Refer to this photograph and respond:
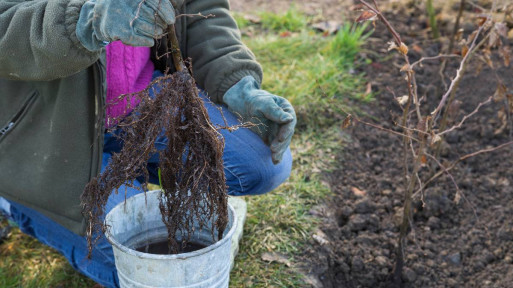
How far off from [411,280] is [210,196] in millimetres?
1116

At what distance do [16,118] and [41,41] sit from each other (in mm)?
449

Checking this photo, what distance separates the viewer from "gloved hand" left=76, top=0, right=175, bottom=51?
5.11ft

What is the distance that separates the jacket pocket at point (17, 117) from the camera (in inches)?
79.2

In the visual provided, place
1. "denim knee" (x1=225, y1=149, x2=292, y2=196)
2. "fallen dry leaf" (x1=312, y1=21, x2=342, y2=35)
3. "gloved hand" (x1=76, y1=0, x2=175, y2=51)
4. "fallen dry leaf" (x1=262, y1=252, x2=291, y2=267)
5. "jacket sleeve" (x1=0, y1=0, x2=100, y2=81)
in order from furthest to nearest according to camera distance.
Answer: "fallen dry leaf" (x1=312, y1=21, x2=342, y2=35) → "fallen dry leaf" (x1=262, y1=252, x2=291, y2=267) → "denim knee" (x1=225, y1=149, x2=292, y2=196) → "jacket sleeve" (x1=0, y1=0, x2=100, y2=81) → "gloved hand" (x1=76, y1=0, x2=175, y2=51)

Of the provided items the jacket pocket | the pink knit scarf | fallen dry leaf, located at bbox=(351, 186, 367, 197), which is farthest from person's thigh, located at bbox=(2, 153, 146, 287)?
fallen dry leaf, located at bbox=(351, 186, 367, 197)

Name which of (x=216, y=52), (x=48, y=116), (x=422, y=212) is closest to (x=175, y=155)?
(x=48, y=116)

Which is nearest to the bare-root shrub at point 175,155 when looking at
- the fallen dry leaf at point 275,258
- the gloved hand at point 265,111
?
the gloved hand at point 265,111

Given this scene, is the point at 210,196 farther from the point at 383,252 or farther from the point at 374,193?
the point at 374,193

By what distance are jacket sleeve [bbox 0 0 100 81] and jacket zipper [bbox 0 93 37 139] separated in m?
0.18

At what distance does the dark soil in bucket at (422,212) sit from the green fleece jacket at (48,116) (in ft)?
2.84

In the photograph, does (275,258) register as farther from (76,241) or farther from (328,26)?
(328,26)

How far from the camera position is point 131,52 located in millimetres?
2191

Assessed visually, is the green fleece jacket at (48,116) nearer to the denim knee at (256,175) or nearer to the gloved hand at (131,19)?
the gloved hand at (131,19)

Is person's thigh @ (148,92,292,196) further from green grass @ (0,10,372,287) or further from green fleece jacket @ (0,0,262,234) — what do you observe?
green grass @ (0,10,372,287)
